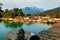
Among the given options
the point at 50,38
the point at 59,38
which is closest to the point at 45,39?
the point at 50,38

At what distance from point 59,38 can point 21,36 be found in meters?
2.96

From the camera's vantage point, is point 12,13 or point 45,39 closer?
point 45,39

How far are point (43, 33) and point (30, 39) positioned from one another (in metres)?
1.73

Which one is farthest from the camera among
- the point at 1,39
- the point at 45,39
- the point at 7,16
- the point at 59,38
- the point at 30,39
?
the point at 7,16

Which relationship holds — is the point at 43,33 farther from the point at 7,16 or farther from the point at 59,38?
the point at 7,16

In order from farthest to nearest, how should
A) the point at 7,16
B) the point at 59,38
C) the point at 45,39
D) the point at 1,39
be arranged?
the point at 7,16 < the point at 1,39 < the point at 45,39 < the point at 59,38

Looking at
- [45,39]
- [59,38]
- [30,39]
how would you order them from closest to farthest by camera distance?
[59,38], [45,39], [30,39]

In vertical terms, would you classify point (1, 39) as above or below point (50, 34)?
below

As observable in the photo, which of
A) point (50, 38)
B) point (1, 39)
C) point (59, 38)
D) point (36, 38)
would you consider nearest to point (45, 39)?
point (50, 38)

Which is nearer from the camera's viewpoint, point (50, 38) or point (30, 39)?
point (50, 38)

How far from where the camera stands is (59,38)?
13234 millimetres

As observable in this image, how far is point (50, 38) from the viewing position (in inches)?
548

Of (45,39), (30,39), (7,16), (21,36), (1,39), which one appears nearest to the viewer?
(21,36)

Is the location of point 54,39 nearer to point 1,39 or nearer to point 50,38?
point 50,38
